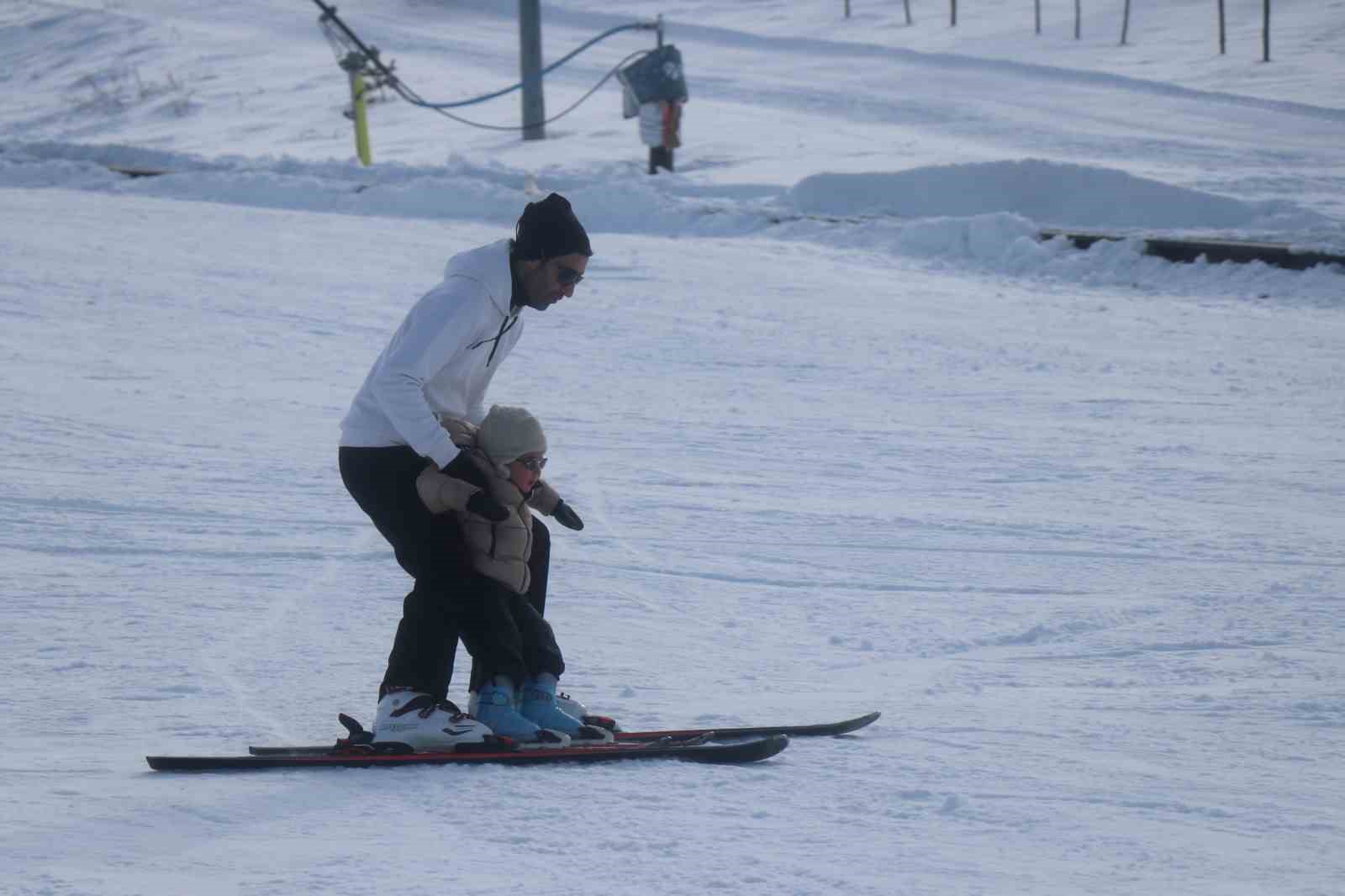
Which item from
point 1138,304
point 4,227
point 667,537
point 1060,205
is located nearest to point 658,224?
point 1060,205

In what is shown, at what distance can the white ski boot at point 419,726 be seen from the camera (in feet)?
11.6

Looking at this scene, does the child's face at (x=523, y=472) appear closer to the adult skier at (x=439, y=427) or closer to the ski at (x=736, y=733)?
the adult skier at (x=439, y=427)

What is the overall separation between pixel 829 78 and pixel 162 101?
8.28m

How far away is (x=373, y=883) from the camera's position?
2.83 m

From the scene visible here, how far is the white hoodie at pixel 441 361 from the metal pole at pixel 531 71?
11.9 m

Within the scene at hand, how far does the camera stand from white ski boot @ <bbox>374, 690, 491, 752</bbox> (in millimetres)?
3537

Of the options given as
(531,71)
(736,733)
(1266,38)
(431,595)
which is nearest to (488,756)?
(431,595)

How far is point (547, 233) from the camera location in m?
3.41

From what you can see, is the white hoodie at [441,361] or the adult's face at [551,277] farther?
the adult's face at [551,277]

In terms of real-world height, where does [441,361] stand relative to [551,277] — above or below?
below

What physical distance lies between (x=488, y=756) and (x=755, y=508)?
8.96ft

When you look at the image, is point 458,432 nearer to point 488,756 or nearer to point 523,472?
point 523,472

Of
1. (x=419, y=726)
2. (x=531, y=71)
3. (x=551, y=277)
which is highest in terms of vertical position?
(x=531, y=71)

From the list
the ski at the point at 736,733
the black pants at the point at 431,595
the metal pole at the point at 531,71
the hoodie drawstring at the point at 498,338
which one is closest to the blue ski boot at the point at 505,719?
the black pants at the point at 431,595
